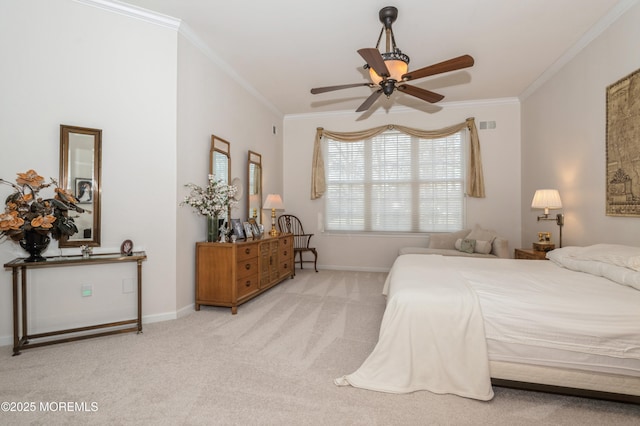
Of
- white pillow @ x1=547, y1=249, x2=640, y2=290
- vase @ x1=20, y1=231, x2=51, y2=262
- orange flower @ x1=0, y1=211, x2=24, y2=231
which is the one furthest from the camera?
vase @ x1=20, y1=231, x2=51, y2=262

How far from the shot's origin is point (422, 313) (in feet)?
6.40

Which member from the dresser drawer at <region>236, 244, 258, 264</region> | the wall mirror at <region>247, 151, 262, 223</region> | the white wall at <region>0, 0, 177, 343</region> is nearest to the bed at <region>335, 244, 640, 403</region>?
the dresser drawer at <region>236, 244, 258, 264</region>

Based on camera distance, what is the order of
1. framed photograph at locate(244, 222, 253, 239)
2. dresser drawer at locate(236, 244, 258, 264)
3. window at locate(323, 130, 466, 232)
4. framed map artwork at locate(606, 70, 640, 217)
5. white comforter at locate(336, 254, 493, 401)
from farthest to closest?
1. window at locate(323, 130, 466, 232)
2. framed photograph at locate(244, 222, 253, 239)
3. dresser drawer at locate(236, 244, 258, 264)
4. framed map artwork at locate(606, 70, 640, 217)
5. white comforter at locate(336, 254, 493, 401)

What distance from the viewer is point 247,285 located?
384cm

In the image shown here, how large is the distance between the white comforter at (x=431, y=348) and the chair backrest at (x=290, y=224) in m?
4.26

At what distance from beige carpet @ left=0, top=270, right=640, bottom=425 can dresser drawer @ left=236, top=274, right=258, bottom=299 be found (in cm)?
49

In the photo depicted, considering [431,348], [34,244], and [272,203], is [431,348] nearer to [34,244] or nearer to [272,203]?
[34,244]

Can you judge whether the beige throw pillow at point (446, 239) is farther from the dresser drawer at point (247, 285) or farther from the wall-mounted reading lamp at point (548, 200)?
the dresser drawer at point (247, 285)

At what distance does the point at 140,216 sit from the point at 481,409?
3.28m

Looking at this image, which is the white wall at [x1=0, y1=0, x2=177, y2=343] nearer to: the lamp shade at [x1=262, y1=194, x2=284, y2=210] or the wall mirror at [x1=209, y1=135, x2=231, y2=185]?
the wall mirror at [x1=209, y1=135, x2=231, y2=185]

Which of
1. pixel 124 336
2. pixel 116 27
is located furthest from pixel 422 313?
pixel 116 27

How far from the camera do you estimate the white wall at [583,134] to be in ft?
9.87

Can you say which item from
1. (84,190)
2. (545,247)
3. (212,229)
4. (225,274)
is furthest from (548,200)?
(84,190)

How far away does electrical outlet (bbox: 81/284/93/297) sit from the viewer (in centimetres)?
290
